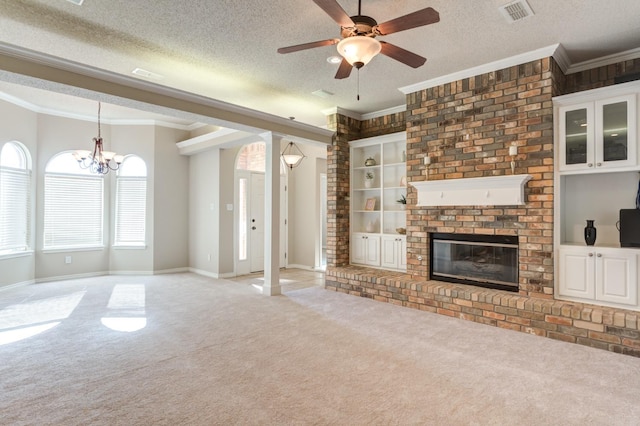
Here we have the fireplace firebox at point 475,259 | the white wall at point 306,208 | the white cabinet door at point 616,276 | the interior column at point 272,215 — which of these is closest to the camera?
the white cabinet door at point 616,276

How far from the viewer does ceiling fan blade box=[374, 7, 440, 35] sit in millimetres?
2271

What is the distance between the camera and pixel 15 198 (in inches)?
231

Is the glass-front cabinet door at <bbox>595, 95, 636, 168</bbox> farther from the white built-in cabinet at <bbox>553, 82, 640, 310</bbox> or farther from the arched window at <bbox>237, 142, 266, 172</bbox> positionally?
the arched window at <bbox>237, 142, 266, 172</bbox>

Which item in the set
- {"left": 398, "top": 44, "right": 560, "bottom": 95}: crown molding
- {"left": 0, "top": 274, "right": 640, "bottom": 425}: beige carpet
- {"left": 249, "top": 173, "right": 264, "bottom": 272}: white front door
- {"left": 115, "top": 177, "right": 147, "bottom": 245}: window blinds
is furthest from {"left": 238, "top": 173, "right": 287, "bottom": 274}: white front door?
{"left": 398, "top": 44, "right": 560, "bottom": 95}: crown molding

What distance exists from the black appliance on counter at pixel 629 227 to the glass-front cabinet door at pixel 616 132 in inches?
18.9

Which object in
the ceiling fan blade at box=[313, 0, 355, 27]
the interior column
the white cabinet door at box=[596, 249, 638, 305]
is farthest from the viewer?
the interior column

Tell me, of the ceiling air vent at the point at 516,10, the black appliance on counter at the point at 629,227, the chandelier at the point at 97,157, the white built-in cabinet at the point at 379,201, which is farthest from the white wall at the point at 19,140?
the black appliance on counter at the point at 629,227

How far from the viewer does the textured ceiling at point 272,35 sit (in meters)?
3.06

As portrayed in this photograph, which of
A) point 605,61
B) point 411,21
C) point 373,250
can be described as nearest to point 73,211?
point 373,250

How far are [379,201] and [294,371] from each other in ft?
13.0

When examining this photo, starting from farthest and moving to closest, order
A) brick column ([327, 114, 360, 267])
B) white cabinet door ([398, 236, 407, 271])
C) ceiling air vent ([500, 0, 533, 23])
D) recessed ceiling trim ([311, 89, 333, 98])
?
brick column ([327, 114, 360, 267]) < white cabinet door ([398, 236, 407, 271]) < recessed ceiling trim ([311, 89, 333, 98]) < ceiling air vent ([500, 0, 533, 23])

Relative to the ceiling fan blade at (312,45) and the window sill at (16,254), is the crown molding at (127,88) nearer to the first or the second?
the ceiling fan blade at (312,45)

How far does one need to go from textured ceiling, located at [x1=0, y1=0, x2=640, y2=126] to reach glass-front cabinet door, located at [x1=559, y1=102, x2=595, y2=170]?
71cm

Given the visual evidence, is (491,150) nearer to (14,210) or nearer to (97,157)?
(97,157)
